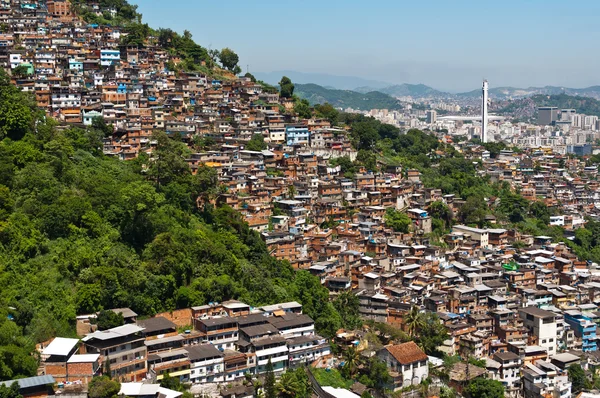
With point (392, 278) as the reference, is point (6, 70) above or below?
above

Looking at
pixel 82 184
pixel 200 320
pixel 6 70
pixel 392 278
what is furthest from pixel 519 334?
pixel 6 70

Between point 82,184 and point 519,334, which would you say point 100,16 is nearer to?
point 82,184

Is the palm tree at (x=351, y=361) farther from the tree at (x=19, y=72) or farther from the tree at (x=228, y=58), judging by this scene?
the tree at (x=228, y=58)

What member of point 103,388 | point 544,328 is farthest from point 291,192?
point 103,388

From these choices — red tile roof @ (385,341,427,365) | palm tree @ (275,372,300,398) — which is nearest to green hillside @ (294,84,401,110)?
red tile roof @ (385,341,427,365)

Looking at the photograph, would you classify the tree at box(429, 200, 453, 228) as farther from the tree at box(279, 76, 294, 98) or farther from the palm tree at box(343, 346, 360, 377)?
the palm tree at box(343, 346, 360, 377)
